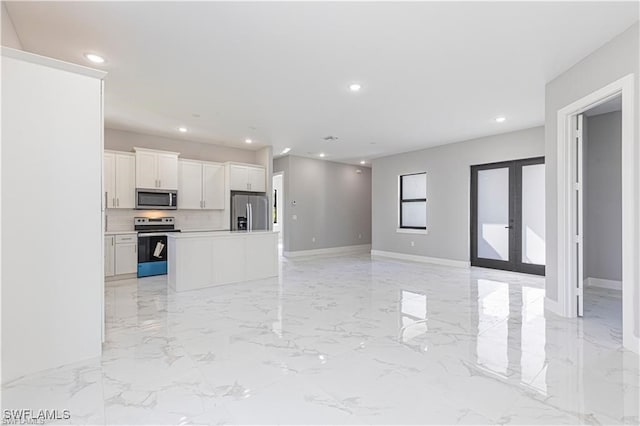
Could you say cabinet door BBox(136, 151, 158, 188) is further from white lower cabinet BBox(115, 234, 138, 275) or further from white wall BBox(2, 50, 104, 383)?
white wall BBox(2, 50, 104, 383)

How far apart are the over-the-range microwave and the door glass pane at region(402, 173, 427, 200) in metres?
5.49

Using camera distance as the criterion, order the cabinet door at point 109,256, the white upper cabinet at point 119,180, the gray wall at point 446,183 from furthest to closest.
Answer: the gray wall at point 446,183 < the white upper cabinet at point 119,180 < the cabinet door at point 109,256

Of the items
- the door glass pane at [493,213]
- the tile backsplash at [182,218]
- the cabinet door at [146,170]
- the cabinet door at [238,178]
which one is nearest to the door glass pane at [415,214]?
the door glass pane at [493,213]

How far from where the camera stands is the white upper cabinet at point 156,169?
230 inches

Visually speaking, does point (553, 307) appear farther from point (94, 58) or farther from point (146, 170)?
point (146, 170)

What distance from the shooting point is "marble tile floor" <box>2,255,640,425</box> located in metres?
1.84

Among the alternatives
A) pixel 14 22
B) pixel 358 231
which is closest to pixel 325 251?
pixel 358 231

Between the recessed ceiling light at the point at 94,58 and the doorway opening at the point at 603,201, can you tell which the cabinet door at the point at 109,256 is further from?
the doorway opening at the point at 603,201

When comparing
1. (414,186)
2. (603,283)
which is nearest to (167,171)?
(414,186)

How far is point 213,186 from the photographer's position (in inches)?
270

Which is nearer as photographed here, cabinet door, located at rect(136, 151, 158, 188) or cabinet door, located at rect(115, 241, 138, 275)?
cabinet door, located at rect(115, 241, 138, 275)

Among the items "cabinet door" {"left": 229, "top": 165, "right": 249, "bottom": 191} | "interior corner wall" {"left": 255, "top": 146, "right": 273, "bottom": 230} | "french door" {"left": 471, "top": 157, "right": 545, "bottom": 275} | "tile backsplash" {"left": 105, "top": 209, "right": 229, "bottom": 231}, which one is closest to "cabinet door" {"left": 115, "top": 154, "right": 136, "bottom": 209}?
"tile backsplash" {"left": 105, "top": 209, "right": 229, "bottom": 231}

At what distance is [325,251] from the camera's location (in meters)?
9.16

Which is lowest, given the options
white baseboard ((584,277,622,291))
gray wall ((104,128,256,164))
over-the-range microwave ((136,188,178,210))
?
white baseboard ((584,277,622,291))
